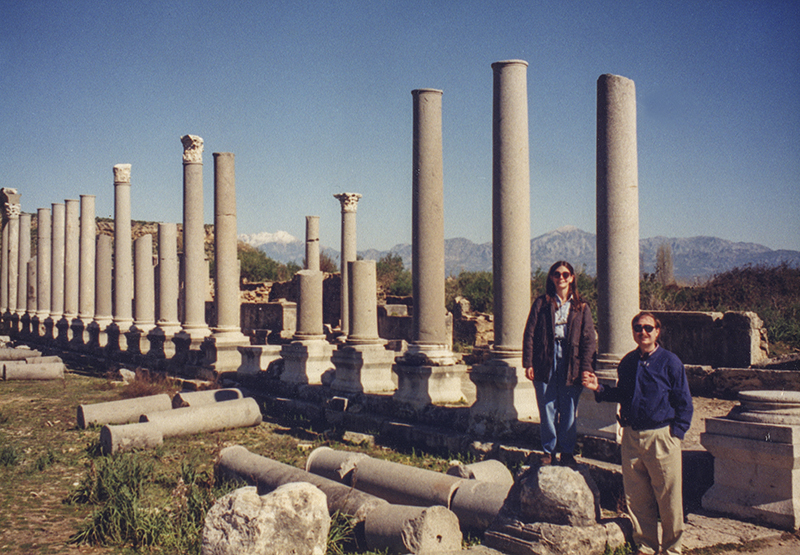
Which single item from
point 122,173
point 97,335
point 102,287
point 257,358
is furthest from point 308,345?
point 102,287

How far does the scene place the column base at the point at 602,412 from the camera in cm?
682

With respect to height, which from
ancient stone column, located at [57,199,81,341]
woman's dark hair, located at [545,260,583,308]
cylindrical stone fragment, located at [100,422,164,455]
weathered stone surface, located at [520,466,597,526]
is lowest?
cylindrical stone fragment, located at [100,422,164,455]

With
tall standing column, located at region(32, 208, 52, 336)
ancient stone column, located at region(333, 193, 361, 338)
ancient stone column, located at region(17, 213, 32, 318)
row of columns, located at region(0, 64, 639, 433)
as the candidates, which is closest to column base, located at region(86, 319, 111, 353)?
row of columns, located at region(0, 64, 639, 433)

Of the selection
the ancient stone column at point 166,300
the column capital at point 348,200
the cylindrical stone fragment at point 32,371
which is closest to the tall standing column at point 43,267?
the ancient stone column at point 166,300

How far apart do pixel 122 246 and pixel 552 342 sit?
17.6 meters

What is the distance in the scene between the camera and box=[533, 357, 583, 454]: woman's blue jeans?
18.1 feet

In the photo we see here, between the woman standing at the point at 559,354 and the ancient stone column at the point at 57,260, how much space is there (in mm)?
23889

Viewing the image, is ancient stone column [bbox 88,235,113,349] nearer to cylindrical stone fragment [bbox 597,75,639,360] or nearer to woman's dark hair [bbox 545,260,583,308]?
cylindrical stone fragment [bbox 597,75,639,360]

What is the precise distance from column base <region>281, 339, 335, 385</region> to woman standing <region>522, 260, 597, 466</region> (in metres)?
6.88

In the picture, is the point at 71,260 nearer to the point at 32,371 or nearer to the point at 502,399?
the point at 32,371

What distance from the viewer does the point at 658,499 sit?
4688mm

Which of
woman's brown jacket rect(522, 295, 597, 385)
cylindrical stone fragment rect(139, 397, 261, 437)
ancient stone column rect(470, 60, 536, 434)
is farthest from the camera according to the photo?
cylindrical stone fragment rect(139, 397, 261, 437)

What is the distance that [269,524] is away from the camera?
4.80 metres

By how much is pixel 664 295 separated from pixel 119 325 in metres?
16.3
